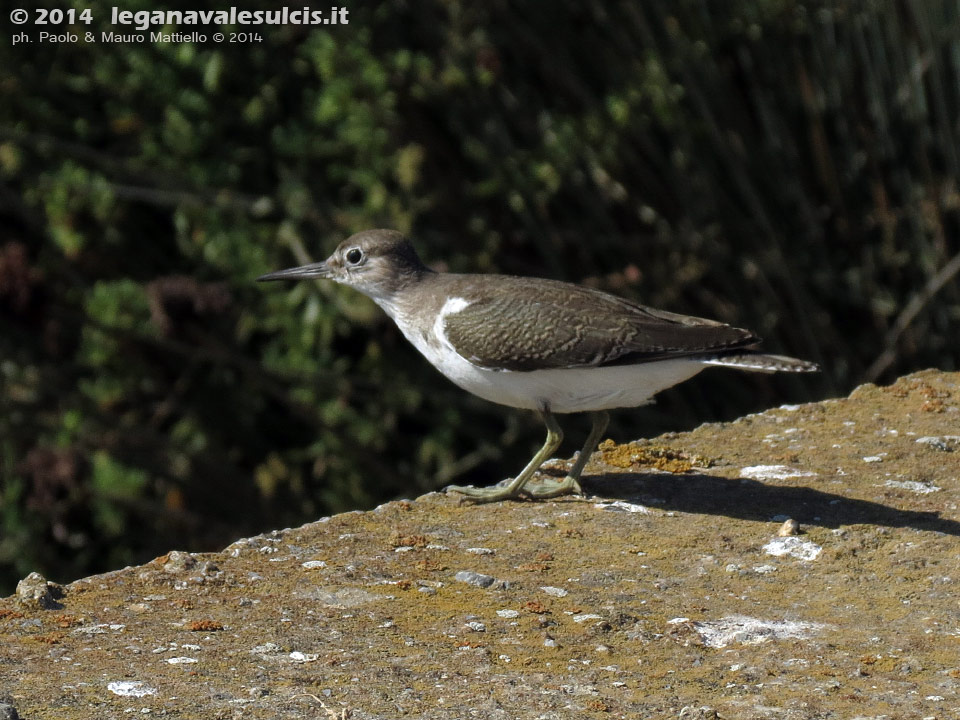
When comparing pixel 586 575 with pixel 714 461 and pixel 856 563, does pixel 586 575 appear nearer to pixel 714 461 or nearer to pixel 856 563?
pixel 856 563

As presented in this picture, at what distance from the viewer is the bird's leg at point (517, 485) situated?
15.5 ft

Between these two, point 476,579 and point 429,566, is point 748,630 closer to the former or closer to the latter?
point 476,579

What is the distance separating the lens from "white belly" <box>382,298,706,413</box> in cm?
506

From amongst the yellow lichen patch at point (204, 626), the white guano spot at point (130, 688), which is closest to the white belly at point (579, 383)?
the yellow lichen patch at point (204, 626)

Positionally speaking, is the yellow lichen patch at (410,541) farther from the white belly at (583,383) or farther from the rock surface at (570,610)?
the white belly at (583,383)

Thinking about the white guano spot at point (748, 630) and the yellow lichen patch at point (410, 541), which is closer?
the white guano spot at point (748, 630)

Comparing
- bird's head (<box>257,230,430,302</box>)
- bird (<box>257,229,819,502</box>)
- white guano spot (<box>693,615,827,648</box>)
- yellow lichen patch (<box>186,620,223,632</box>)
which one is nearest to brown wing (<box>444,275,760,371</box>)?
bird (<box>257,229,819,502</box>)

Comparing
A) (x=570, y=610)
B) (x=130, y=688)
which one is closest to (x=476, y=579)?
(x=570, y=610)

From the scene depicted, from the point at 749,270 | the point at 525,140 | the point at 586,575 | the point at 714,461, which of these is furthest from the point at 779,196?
the point at 586,575

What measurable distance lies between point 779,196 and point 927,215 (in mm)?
880

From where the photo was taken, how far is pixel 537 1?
25.1 feet

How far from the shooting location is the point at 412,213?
7.38m

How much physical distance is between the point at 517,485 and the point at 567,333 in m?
0.66

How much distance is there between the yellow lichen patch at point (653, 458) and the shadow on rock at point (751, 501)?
67 mm
